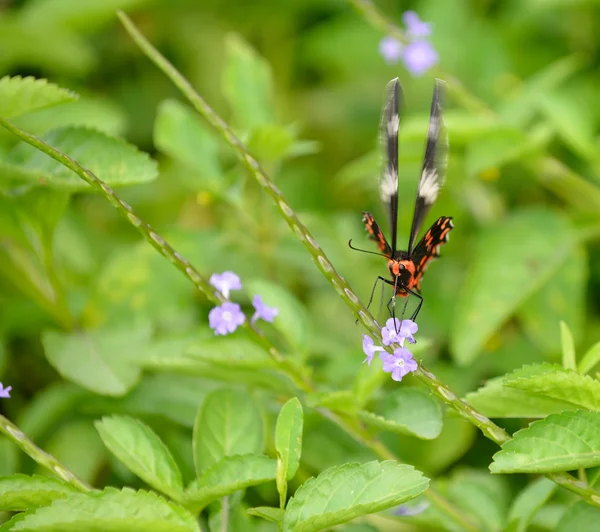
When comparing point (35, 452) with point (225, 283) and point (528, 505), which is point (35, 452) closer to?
point (225, 283)

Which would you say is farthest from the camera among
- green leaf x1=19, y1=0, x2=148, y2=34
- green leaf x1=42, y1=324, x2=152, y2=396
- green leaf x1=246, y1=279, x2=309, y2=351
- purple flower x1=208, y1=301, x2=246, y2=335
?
green leaf x1=19, y1=0, x2=148, y2=34

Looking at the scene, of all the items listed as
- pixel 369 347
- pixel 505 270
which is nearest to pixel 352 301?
pixel 369 347

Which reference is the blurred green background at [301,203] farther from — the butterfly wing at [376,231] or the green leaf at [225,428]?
the butterfly wing at [376,231]

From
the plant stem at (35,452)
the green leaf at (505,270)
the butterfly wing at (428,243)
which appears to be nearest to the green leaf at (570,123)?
the green leaf at (505,270)

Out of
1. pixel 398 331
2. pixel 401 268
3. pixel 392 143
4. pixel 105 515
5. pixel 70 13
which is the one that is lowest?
pixel 105 515

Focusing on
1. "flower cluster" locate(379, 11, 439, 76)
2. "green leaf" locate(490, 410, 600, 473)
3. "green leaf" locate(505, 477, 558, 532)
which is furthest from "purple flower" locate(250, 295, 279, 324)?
"flower cluster" locate(379, 11, 439, 76)

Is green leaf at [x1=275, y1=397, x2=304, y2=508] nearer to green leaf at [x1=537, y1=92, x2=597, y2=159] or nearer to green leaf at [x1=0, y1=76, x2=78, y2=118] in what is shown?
green leaf at [x1=0, y1=76, x2=78, y2=118]
